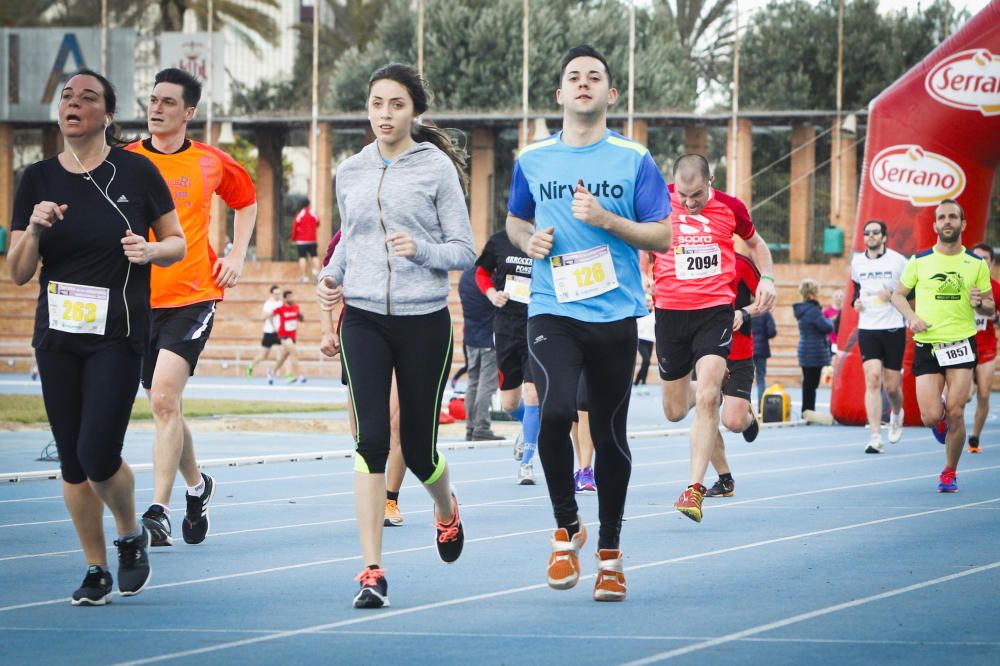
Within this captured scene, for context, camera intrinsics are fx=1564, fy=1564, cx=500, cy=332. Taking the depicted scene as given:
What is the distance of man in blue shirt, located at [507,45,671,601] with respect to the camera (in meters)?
6.44

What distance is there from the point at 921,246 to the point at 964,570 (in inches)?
467

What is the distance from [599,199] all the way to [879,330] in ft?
33.1

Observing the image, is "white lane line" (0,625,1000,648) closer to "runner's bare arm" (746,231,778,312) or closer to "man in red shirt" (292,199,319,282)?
"runner's bare arm" (746,231,778,312)

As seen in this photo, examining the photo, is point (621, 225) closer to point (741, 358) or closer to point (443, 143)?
point (443, 143)

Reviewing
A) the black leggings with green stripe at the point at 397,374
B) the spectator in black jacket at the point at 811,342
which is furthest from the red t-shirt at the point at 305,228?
the black leggings with green stripe at the point at 397,374

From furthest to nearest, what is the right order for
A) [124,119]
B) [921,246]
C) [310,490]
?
[124,119], [921,246], [310,490]

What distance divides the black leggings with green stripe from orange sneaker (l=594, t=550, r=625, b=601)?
86cm

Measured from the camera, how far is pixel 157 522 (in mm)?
7707

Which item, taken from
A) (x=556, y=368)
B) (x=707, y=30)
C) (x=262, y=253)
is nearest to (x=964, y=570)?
(x=556, y=368)

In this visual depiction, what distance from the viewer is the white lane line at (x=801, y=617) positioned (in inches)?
197

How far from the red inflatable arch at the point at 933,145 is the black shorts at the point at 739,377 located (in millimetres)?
7464

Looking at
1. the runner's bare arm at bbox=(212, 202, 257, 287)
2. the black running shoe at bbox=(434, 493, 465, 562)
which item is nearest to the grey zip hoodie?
the black running shoe at bbox=(434, 493, 465, 562)

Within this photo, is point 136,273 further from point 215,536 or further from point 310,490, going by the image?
point 310,490

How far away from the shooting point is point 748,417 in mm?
11695
